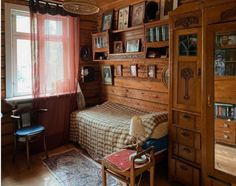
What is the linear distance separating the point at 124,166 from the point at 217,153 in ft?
2.89

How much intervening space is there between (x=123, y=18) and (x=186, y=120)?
2.16 m

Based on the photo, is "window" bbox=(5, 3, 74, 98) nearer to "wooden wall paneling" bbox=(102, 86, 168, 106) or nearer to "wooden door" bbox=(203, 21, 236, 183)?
"wooden wall paneling" bbox=(102, 86, 168, 106)

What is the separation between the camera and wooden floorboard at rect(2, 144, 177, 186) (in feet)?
8.40

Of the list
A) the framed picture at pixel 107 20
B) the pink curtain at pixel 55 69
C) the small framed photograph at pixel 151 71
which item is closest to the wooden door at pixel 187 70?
the small framed photograph at pixel 151 71

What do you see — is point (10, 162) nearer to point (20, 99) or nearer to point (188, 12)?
point (20, 99)

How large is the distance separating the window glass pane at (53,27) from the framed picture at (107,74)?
1.04 m

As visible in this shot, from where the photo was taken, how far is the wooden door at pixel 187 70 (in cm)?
218

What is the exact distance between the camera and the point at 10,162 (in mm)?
3127

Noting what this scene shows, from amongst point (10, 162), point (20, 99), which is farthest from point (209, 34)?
point (10, 162)

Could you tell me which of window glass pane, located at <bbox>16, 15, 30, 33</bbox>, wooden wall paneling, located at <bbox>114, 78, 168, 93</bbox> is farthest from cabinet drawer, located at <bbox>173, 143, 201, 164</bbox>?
A: window glass pane, located at <bbox>16, 15, 30, 33</bbox>

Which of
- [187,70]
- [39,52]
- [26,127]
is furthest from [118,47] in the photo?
[26,127]

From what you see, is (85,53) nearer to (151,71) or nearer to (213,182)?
(151,71)

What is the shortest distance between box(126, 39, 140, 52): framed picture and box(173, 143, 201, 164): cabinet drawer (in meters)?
1.67

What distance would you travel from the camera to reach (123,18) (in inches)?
Answer: 144
